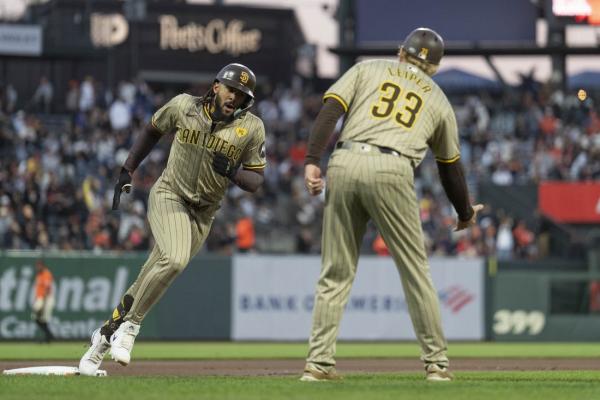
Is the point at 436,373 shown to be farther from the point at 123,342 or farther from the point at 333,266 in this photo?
the point at 123,342

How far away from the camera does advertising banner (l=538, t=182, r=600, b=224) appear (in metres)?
26.6

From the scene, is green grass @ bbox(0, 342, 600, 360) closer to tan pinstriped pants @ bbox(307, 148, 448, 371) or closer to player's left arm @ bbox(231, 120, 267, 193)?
player's left arm @ bbox(231, 120, 267, 193)

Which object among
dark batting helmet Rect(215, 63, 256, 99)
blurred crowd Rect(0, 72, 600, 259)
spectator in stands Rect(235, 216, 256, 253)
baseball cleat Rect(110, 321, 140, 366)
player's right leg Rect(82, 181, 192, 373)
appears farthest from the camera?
blurred crowd Rect(0, 72, 600, 259)

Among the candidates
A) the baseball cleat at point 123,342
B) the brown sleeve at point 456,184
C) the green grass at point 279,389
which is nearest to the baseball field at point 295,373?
the green grass at point 279,389

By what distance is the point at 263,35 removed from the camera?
133 feet

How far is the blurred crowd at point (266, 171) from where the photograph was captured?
23.9 meters

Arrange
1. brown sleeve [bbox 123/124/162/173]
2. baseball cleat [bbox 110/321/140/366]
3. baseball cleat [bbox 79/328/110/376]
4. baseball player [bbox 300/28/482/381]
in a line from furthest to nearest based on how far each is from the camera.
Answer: brown sleeve [bbox 123/124/162/173] < baseball cleat [bbox 79/328/110/376] < baseball cleat [bbox 110/321/140/366] < baseball player [bbox 300/28/482/381]

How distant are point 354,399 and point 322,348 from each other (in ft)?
3.70

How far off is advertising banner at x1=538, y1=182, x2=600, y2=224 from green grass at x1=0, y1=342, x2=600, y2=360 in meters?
5.43

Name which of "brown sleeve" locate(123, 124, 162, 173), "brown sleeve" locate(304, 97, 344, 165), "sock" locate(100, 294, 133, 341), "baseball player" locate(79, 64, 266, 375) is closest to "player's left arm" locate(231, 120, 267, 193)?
"baseball player" locate(79, 64, 266, 375)

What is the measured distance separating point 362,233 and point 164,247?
165 centimetres

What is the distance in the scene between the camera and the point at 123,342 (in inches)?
358

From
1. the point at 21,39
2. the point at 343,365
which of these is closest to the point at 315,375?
the point at 343,365

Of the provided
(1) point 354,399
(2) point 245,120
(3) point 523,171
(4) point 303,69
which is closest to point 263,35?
(4) point 303,69
